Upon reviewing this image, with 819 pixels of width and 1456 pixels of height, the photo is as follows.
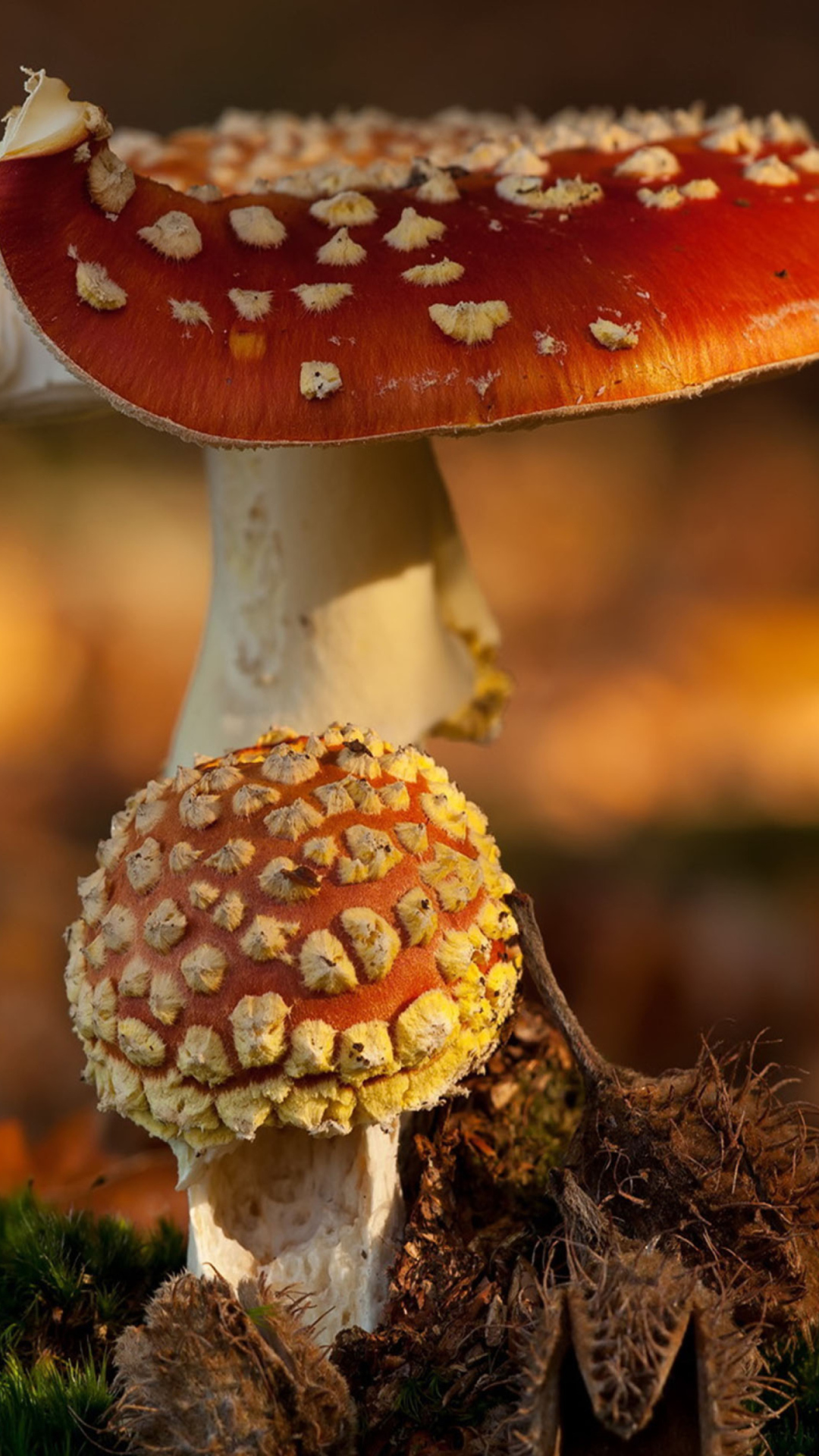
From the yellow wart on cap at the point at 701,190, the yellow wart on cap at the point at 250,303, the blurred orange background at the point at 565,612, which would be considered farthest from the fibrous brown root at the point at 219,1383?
the blurred orange background at the point at 565,612

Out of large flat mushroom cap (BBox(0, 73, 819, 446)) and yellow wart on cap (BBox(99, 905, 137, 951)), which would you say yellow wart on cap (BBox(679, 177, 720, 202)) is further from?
yellow wart on cap (BBox(99, 905, 137, 951))

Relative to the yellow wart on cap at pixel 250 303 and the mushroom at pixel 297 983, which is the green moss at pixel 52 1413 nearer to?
the mushroom at pixel 297 983

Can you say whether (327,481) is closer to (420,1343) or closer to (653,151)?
(653,151)

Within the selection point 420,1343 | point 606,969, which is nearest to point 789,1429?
point 420,1343

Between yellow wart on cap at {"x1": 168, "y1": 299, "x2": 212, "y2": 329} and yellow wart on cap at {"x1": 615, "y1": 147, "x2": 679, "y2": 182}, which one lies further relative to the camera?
yellow wart on cap at {"x1": 615, "y1": 147, "x2": 679, "y2": 182}

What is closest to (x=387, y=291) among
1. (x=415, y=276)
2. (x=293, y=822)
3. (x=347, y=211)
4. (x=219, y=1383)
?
(x=415, y=276)

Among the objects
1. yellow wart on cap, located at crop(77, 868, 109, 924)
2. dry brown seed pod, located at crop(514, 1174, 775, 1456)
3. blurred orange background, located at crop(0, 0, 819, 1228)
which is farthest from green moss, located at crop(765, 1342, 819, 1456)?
blurred orange background, located at crop(0, 0, 819, 1228)

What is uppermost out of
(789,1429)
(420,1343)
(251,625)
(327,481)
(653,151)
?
(653,151)
